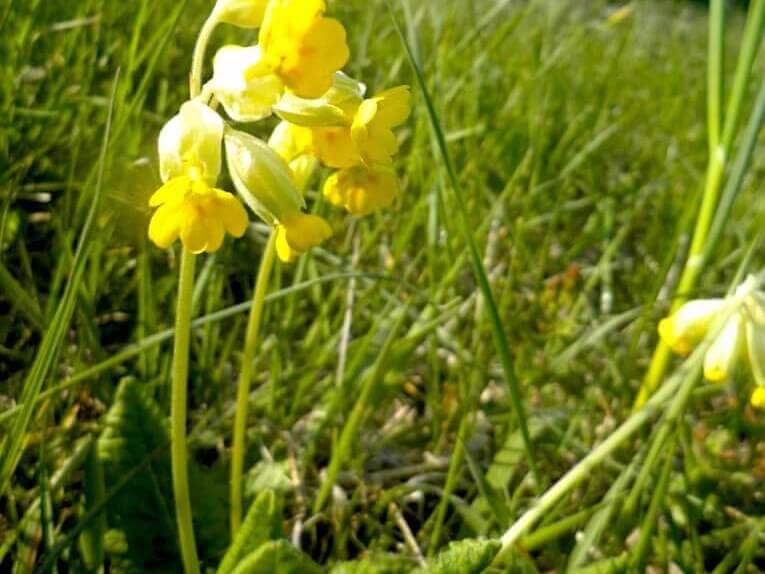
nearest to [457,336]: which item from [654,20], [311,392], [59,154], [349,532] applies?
[311,392]

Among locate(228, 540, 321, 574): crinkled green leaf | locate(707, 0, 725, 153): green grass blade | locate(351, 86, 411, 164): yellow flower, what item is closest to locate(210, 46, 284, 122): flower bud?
locate(351, 86, 411, 164): yellow flower

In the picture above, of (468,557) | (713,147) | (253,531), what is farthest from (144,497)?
(713,147)

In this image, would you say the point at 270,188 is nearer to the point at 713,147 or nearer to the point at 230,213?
the point at 230,213

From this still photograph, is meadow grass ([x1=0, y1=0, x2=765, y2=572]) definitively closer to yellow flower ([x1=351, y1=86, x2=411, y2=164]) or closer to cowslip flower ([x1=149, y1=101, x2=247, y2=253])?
cowslip flower ([x1=149, y1=101, x2=247, y2=253])

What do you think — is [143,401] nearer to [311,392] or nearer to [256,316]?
[256,316]

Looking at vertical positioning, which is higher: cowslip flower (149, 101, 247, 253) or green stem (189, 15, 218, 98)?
green stem (189, 15, 218, 98)

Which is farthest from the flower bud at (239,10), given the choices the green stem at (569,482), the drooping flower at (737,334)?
the drooping flower at (737,334)
